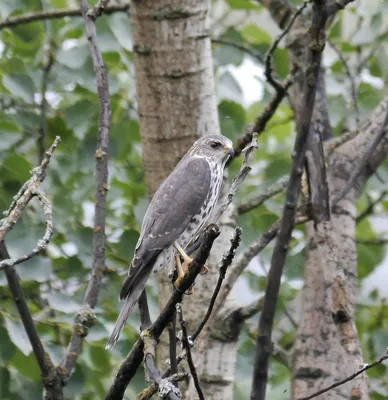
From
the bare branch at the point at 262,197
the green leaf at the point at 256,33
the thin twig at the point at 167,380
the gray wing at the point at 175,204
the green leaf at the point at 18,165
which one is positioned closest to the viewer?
the thin twig at the point at 167,380

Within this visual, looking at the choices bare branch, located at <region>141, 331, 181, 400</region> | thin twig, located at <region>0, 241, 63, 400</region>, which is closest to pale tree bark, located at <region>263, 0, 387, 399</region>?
thin twig, located at <region>0, 241, 63, 400</region>

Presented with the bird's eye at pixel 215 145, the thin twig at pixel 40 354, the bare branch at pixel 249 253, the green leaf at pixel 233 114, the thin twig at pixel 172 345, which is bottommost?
the thin twig at pixel 172 345

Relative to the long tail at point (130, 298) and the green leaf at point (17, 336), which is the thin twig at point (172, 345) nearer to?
the long tail at point (130, 298)

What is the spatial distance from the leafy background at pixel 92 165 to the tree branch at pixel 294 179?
1.38m

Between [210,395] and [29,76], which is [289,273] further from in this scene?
[29,76]

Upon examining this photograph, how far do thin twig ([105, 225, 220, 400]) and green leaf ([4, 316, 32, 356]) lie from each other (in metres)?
1.05

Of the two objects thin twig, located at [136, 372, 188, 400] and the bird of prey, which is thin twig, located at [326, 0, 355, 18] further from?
thin twig, located at [136, 372, 188, 400]

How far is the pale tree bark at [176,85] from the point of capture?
3629 millimetres

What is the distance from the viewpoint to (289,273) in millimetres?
4199

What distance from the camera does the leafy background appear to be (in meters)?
3.91

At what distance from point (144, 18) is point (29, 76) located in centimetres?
77

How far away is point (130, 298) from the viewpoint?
9.75 ft

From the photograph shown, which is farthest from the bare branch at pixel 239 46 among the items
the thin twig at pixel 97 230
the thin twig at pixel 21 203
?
the thin twig at pixel 21 203

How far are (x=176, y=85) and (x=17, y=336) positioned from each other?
1.21 m
